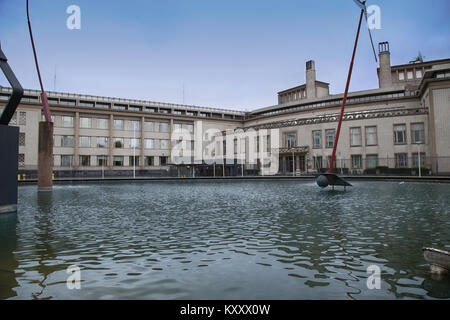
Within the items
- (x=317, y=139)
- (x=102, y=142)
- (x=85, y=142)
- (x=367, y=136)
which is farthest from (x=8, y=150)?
(x=102, y=142)

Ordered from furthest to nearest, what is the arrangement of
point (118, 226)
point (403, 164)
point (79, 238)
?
point (403, 164)
point (118, 226)
point (79, 238)

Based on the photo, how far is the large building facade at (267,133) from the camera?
148ft

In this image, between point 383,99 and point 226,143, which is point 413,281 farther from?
point 226,143

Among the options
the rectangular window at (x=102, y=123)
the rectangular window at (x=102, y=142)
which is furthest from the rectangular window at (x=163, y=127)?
the rectangular window at (x=102, y=142)

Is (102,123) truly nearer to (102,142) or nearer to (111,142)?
(102,142)

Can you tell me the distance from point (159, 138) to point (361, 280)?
64.9 metres

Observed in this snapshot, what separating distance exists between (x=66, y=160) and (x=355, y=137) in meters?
49.9

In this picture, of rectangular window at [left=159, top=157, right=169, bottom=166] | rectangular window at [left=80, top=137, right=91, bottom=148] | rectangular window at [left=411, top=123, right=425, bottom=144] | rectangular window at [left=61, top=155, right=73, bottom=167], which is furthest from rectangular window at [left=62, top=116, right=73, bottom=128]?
rectangular window at [left=411, top=123, right=425, bottom=144]

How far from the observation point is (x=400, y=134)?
47062 mm

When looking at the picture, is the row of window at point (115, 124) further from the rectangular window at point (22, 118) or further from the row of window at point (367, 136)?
the row of window at point (367, 136)

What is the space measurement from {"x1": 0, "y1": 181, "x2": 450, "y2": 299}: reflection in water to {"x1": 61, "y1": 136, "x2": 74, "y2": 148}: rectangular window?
52.7 meters

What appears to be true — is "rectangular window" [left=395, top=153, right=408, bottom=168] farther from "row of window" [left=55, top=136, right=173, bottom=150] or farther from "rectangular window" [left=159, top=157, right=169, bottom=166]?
"row of window" [left=55, top=136, right=173, bottom=150]

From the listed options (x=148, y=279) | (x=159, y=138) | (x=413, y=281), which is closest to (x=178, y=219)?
(x=148, y=279)
